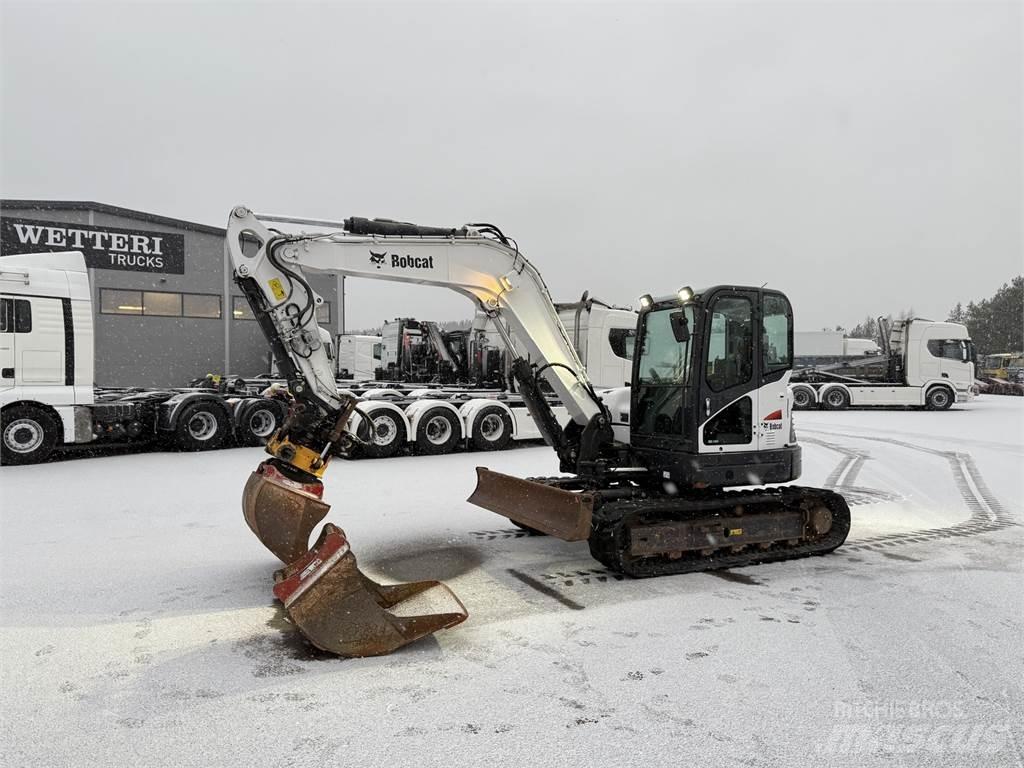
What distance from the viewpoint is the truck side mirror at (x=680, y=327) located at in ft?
20.0

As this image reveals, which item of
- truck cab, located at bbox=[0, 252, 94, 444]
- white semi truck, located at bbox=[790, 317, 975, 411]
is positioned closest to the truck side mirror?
truck cab, located at bbox=[0, 252, 94, 444]

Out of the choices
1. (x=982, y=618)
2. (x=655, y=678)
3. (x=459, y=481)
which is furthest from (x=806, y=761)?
(x=459, y=481)

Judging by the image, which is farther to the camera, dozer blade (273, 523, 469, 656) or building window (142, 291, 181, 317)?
building window (142, 291, 181, 317)

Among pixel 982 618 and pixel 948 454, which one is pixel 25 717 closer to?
pixel 982 618

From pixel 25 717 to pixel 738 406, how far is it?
5568 millimetres

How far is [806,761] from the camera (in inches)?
122

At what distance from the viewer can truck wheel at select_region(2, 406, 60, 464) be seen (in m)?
11.2

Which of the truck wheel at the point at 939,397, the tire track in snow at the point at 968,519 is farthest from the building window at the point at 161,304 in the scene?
the truck wheel at the point at 939,397

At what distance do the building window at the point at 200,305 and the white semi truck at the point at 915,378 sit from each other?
2224 centimetres

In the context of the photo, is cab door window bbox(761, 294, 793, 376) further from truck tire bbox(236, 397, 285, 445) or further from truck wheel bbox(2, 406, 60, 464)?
truck wheel bbox(2, 406, 60, 464)

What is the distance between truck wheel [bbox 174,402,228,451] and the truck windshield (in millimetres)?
9733

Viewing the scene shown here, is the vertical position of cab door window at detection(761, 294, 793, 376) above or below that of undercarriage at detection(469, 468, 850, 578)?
above

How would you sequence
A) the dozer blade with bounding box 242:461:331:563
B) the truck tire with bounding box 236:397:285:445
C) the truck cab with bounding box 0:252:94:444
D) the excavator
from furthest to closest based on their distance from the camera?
the truck tire with bounding box 236:397:285:445 → the truck cab with bounding box 0:252:94:444 → the excavator → the dozer blade with bounding box 242:461:331:563

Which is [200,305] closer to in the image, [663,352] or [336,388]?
[336,388]
